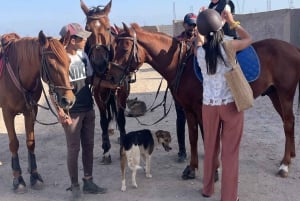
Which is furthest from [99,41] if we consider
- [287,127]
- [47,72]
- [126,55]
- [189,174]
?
[287,127]

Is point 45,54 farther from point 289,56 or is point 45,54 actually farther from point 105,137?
point 289,56

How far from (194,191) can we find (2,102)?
2.52m

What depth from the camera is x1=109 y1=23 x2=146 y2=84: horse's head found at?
4457 mm

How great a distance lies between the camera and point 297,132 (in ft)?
20.8

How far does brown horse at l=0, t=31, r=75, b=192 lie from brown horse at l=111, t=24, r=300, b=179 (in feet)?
2.92

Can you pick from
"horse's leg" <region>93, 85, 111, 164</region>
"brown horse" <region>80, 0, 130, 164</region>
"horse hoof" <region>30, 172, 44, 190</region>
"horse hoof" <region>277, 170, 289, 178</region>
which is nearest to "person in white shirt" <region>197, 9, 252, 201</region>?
"horse hoof" <region>277, 170, 289, 178</region>

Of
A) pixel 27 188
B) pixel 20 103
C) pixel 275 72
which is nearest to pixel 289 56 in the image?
pixel 275 72

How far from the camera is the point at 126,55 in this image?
446 cm

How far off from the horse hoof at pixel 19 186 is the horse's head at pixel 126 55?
67.7 inches

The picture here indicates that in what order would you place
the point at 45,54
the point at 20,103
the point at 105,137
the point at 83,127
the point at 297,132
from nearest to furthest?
the point at 45,54 < the point at 83,127 < the point at 20,103 < the point at 105,137 < the point at 297,132

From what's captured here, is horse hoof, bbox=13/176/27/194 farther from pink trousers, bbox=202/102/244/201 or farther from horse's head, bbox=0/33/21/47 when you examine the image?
pink trousers, bbox=202/102/244/201

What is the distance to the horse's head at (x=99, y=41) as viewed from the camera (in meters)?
4.78

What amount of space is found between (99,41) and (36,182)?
1.93m

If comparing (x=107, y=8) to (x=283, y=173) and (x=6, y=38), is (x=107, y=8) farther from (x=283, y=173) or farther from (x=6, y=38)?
(x=283, y=173)
